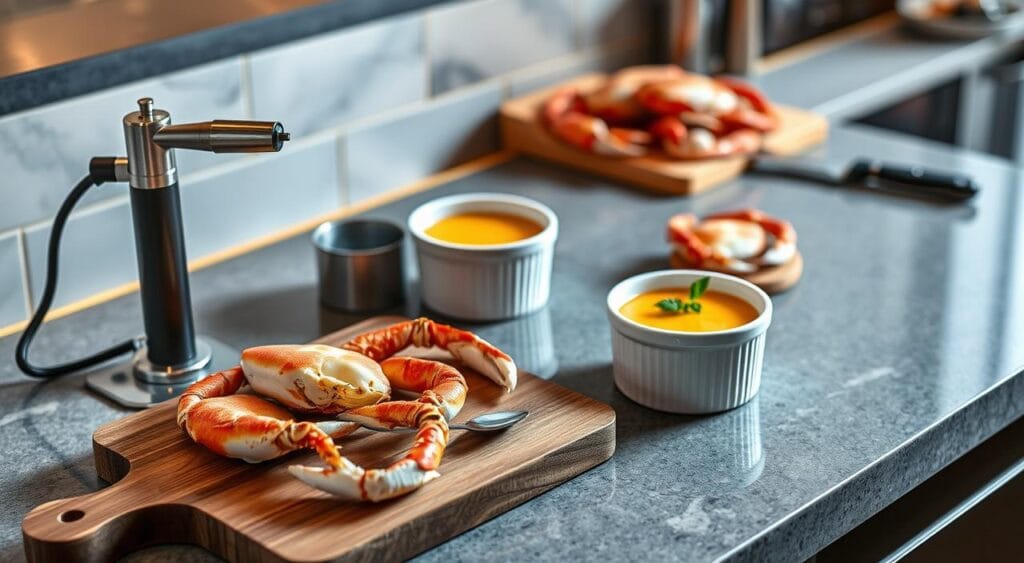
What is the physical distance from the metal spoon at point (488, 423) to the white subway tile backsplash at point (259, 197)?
488mm

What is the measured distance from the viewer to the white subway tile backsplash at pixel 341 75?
58.2 inches

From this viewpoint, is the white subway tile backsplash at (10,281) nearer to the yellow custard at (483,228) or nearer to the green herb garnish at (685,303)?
the yellow custard at (483,228)

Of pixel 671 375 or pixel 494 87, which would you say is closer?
pixel 671 375

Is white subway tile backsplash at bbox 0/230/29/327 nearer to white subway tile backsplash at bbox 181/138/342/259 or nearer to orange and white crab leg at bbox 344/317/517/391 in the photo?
white subway tile backsplash at bbox 181/138/342/259

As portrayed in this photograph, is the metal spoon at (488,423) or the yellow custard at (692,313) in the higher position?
the yellow custard at (692,313)

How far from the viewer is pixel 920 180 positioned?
62.3 inches

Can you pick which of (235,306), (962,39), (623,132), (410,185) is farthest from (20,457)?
(962,39)

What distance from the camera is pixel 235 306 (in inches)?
53.2

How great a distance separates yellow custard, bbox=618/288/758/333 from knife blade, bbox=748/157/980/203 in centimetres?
50

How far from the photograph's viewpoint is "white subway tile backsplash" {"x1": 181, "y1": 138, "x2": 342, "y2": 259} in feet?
4.72

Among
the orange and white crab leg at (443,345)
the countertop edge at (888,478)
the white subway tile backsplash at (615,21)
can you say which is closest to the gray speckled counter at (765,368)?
the countertop edge at (888,478)

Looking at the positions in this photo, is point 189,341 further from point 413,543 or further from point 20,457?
point 413,543

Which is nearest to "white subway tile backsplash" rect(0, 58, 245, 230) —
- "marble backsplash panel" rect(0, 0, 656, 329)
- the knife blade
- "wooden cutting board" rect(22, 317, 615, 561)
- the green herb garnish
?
"marble backsplash panel" rect(0, 0, 656, 329)

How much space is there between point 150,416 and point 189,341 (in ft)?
0.44
